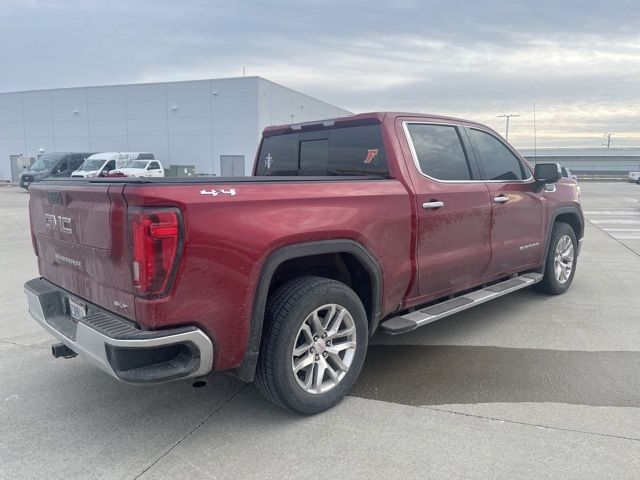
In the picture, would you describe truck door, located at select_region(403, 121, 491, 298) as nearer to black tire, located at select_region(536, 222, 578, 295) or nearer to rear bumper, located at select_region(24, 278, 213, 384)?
black tire, located at select_region(536, 222, 578, 295)

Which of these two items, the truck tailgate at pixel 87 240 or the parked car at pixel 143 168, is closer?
the truck tailgate at pixel 87 240

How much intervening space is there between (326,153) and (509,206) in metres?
1.83

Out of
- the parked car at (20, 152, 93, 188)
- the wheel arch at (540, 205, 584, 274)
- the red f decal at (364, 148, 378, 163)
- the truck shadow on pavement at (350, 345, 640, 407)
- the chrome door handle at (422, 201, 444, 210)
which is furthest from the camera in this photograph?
the parked car at (20, 152, 93, 188)

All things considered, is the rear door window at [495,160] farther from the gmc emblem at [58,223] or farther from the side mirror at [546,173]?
the gmc emblem at [58,223]

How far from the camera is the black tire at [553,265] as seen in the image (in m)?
5.88

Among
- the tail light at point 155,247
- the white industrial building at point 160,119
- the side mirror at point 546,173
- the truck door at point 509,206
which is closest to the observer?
the tail light at point 155,247

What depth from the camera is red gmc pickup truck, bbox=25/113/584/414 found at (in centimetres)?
271

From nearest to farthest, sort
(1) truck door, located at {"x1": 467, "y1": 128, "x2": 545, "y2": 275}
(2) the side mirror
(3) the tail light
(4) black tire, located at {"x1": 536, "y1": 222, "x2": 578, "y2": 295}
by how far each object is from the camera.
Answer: (3) the tail light → (1) truck door, located at {"x1": 467, "y1": 128, "x2": 545, "y2": 275} → (2) the side mirror → (4) black tire, located at {"x1": 536, "y1": 222, "x2": 578, "y2": 295}

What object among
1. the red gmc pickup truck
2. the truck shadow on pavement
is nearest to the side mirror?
the red gmc pickup truck

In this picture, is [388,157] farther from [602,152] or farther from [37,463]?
[602,152]

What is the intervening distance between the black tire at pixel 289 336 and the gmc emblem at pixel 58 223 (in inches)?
52.5

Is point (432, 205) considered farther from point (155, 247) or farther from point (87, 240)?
point (87, 240)

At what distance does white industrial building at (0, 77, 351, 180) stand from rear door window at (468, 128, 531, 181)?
→ 30680 millimetres

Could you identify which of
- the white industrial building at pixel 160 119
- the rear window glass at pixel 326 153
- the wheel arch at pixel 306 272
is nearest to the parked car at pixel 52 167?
the white industrial building at pixel 160 119
